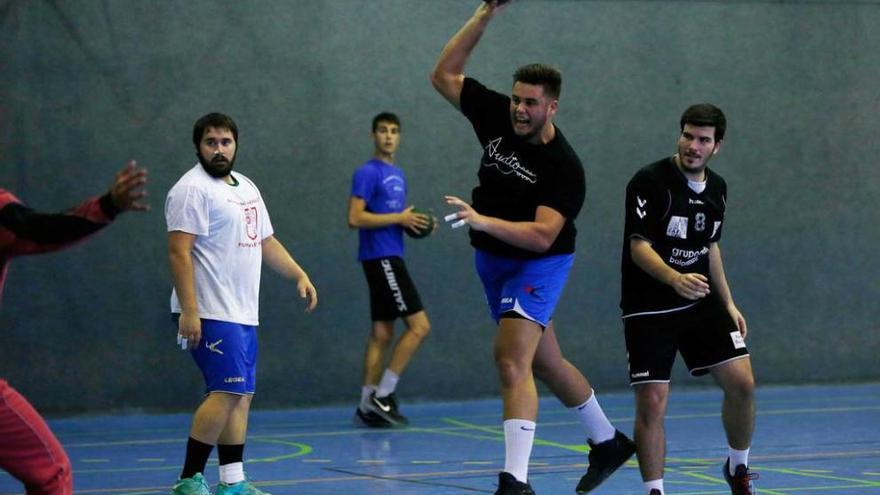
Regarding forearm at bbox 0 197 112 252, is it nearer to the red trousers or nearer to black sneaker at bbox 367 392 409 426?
the red trousers

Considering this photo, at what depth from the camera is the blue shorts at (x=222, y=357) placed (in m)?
6.58

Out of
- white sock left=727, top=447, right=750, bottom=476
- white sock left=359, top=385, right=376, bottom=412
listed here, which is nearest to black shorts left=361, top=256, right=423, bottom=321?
white sock left=359, top=385, right=376, bottom=412

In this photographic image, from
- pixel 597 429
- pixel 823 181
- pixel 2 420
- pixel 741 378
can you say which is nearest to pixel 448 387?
pixel 823 181

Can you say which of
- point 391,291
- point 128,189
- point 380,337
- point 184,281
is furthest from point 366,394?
point 128,189

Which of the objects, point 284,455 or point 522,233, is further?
point 284,455

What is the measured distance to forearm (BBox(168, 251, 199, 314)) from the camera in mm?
6473

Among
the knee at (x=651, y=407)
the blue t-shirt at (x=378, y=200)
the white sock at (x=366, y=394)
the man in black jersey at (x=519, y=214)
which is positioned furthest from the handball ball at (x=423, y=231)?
the knee at (x=651, y=407)

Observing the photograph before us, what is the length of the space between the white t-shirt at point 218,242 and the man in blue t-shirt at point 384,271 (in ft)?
12.2

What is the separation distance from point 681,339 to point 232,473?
2282 millimetres

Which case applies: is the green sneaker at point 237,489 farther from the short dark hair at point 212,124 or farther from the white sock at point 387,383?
the white sock at point 387,383

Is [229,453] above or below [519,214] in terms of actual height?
below

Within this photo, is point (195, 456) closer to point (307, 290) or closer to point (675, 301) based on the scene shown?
point (307, 290)

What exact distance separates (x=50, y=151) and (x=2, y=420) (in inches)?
270

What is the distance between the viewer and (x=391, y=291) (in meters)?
10.5
